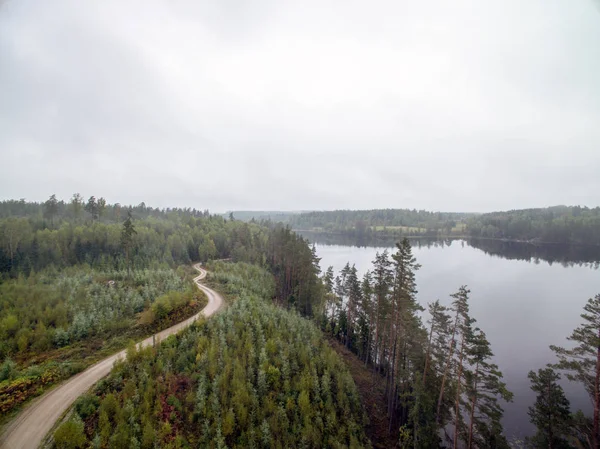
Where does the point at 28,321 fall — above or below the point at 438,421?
above

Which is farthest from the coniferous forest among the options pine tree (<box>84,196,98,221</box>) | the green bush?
pine tree (<box>84,196,98,221</box>)

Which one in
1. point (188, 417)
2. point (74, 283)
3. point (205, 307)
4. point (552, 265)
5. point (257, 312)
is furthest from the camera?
point (552, 265)

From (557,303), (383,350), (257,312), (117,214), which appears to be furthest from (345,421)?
(117,214)

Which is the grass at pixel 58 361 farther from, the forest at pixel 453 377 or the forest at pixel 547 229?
the forest at pixel 547 229

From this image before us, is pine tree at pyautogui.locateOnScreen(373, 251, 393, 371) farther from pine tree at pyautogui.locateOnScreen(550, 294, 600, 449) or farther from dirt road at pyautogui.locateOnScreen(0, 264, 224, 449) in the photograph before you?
dirt road at pyautogui.locateOnScreen(0, 264, 224, 449)

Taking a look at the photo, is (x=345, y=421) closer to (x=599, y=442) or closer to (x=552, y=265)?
(x=599, y=442)

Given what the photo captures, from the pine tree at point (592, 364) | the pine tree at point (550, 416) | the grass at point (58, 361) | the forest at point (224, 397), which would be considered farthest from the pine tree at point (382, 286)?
the grass at point (58, 361)
